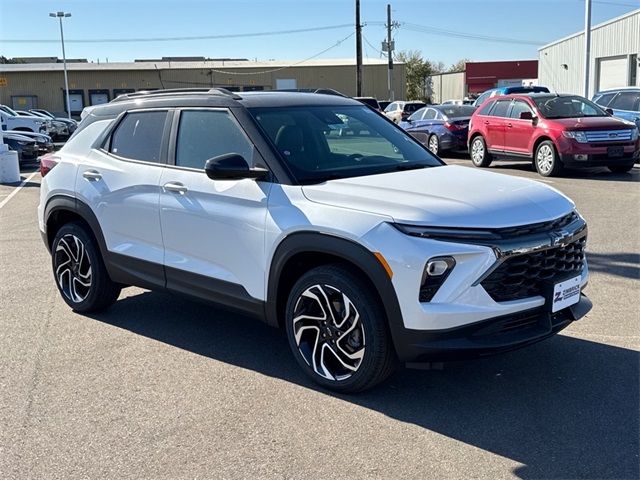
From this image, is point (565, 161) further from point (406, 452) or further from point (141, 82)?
point (141, 82)

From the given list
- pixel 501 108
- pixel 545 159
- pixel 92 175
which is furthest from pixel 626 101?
pixel 92 175

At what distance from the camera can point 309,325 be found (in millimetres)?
4289

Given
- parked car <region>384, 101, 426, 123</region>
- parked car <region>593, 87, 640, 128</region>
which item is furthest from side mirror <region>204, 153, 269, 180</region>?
parked car <region>384, 101, 426, 123</region>

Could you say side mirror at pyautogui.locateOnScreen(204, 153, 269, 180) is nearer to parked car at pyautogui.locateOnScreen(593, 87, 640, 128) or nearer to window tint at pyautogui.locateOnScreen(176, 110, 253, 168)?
window tint at pyautogui.locateOnScreen(176, 110, 253, 168)

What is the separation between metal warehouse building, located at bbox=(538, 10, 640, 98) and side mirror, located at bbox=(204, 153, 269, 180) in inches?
1113

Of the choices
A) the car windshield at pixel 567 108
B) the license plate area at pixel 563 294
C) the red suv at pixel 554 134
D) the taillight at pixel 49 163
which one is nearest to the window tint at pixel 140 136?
the taillight at pixel 49 163

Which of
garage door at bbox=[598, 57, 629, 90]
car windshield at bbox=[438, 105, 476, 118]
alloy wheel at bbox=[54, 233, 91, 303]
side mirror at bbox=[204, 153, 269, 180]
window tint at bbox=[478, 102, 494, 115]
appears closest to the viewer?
side mirror at bbox=[204, 153, 269, 180]

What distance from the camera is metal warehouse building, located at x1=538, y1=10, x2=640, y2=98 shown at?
100 ft

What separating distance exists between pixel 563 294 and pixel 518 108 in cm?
1171

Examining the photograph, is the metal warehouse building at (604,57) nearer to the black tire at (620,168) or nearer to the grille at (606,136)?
the black tire at (620,168)

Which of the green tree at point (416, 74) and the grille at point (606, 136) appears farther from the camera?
the green tree at point (416, 74)

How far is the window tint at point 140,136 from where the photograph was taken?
209 inches

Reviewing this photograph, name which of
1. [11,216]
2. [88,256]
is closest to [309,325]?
[88,256]

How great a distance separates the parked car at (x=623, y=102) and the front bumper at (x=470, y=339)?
1369cm
